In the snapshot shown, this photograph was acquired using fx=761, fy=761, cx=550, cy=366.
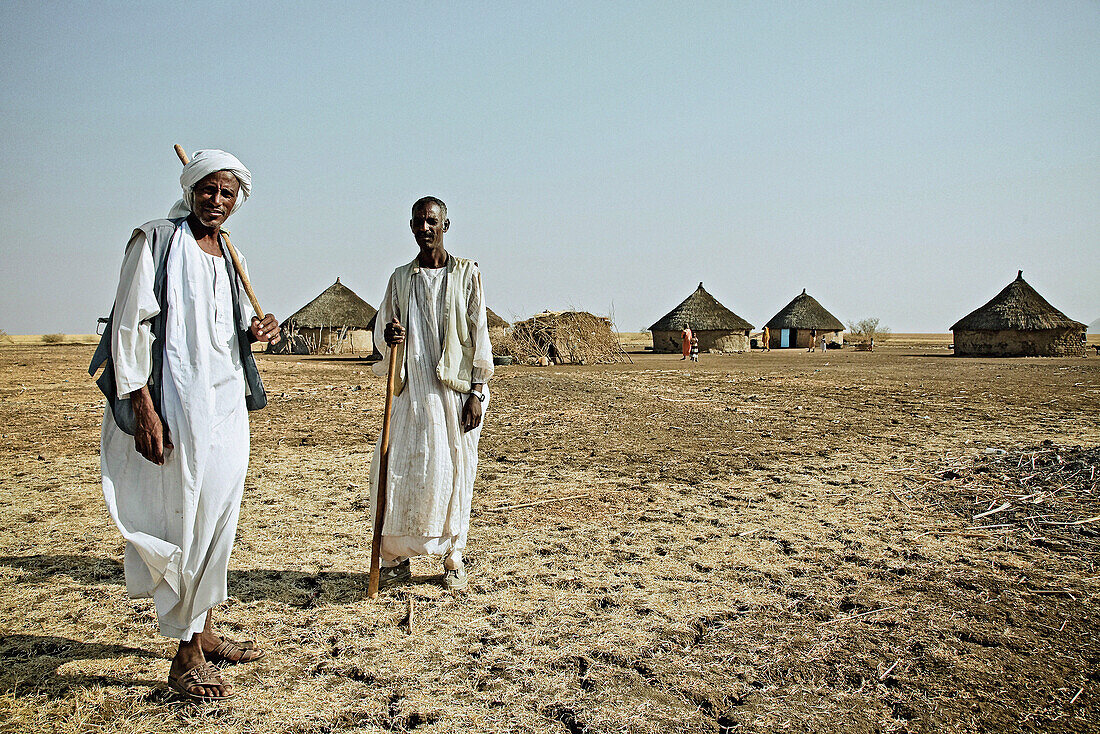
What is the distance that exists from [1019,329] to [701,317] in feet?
42.5

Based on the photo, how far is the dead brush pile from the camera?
4.73 meters

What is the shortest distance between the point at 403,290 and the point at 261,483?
3.12 metres

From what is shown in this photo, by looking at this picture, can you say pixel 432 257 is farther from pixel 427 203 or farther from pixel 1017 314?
pixel 1017 314

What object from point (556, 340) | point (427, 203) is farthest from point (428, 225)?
point (556, 340)

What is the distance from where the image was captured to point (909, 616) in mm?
3375

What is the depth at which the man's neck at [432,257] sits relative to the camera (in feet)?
12.5

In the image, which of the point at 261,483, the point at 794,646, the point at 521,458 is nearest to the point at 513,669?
the point at 794,646

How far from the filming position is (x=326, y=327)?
3378cm

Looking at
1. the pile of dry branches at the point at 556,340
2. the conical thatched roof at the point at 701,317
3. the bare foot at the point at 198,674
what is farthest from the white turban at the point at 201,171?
the conical thatched roof at the point at 701,317

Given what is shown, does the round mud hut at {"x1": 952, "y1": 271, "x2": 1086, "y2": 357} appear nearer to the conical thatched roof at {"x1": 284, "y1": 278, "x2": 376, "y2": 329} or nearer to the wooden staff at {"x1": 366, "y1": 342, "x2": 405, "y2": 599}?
the conical thatched roof at {"x1": 284, "y1": 278, "x2": 376, "y2": 329}

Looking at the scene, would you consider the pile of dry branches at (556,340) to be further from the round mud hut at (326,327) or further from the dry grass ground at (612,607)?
the dry grass ground at (612,607)

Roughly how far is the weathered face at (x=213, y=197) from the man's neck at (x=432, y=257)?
113 centimetres

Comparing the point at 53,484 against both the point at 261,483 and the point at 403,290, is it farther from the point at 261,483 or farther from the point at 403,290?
the point at 403,290

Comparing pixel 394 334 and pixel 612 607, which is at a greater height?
pixel 394 334
